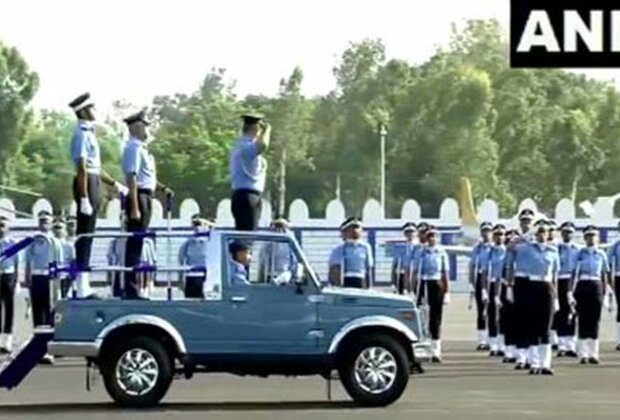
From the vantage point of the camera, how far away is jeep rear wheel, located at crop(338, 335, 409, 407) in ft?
63.5

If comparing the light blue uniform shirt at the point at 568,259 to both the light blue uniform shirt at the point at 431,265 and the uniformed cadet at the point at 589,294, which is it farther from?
the light blue uniform shirt at the point at 431,265

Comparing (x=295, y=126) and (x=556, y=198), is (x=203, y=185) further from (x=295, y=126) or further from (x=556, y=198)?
(x=556, y=198)

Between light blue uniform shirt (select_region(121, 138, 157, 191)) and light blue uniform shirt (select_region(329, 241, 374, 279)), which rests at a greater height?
light blue uniform shirt (select_region(121, 138, 157, 191))

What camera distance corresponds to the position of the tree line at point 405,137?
3194 inches

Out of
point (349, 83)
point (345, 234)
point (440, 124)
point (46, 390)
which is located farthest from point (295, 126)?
point (46, 390)

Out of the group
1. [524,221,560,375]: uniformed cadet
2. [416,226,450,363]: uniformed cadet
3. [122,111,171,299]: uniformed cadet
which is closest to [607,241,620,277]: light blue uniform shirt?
[416,226,450,363]: uniformed cadet

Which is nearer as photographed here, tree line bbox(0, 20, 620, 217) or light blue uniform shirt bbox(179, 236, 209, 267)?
light blue uniform shirt bbox(179, 236, 209, 267)

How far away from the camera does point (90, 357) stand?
19094mm

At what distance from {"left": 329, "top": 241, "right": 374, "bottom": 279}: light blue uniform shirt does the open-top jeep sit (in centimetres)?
773

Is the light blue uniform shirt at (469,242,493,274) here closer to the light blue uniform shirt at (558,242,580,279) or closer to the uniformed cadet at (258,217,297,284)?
the light blue uniform shirt at (558,242,580,279)

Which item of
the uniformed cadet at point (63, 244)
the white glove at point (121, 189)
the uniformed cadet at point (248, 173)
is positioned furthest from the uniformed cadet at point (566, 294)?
the white glove at point (121, 189)

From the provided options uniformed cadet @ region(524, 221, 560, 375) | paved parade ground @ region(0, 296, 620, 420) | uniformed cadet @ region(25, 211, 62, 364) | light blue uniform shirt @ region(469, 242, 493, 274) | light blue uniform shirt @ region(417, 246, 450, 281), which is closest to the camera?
paved parade ground @ region(0, 296, 620, 420)

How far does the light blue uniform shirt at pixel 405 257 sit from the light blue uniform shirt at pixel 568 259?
2180 mm

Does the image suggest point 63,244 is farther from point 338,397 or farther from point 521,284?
point 338,397
